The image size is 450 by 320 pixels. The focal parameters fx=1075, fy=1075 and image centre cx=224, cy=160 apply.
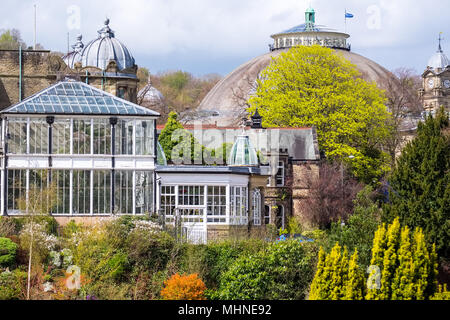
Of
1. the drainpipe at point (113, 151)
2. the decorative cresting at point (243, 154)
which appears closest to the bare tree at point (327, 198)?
the decorative cresting at point (243, 154)

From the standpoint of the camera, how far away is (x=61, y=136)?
44750 mm

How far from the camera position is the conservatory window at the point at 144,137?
45.3 meters

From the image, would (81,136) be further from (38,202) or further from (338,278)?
(338,278)

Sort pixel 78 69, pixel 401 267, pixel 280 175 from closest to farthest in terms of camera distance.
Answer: pixel 401 267 < pixel 280 175 < pixel 78 69

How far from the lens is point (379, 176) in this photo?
216ft

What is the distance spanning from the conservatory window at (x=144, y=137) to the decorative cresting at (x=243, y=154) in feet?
18.7

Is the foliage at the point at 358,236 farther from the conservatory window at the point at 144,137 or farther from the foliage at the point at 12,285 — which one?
the foliage at the point at 12,285

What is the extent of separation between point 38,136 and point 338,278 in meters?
15.5

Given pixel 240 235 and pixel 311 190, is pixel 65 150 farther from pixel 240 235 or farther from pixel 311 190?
pixel 311 190

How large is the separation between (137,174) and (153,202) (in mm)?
1350

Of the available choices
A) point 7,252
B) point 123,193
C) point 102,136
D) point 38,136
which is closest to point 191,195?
point 123,193
